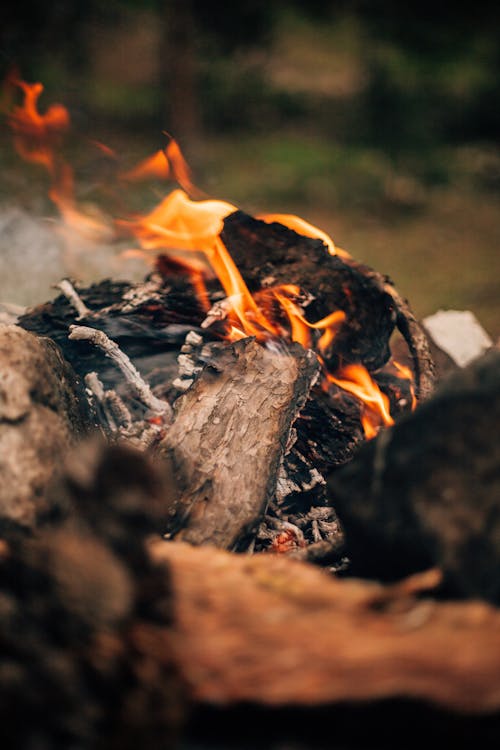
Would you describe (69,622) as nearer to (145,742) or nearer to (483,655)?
(145,742)

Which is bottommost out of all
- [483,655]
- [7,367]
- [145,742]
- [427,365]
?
[145,742]

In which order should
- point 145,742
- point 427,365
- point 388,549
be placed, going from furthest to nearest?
point 427,365 → point 388,549 → point 145,742

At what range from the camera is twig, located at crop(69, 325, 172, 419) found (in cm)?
305

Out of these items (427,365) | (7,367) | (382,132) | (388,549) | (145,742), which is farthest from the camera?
(382,132)

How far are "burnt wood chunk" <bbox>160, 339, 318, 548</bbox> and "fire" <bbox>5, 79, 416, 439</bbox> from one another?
0.21 metres

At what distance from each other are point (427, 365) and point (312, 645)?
2069 mm

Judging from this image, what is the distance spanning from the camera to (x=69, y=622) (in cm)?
161

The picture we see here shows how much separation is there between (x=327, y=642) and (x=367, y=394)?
1749mm

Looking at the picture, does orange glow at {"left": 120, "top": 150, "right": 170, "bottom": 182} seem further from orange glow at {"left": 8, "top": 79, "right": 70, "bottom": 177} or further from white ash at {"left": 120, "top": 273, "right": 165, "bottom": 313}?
white ash at {"left": 120, "top": 273, "right": 165, "bottom": 313}

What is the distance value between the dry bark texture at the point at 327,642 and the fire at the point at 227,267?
4.61ft

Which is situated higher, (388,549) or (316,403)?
(316,403)

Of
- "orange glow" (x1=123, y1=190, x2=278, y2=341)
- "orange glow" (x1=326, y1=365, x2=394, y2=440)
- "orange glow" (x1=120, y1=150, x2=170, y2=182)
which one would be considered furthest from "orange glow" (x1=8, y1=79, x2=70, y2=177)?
"orange glow" (x1=326, y1=365, x2=394, y2=440)

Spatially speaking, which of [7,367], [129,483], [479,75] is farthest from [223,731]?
[479,75]

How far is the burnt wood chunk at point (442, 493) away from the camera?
72.5 inches
